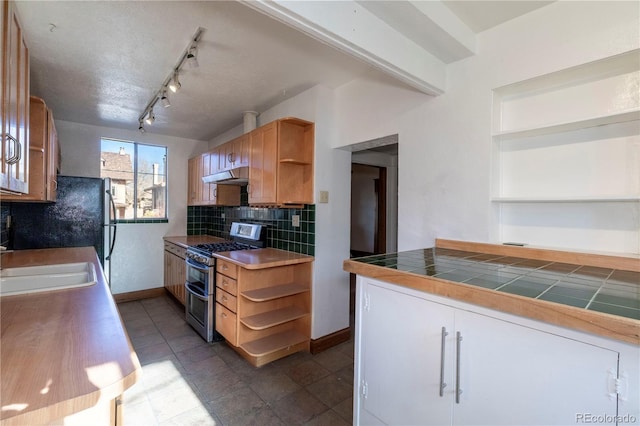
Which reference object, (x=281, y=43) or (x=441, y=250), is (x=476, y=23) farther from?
(x=441, y=250)

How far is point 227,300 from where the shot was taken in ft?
8.77

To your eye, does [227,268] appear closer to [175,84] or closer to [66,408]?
[175,84]

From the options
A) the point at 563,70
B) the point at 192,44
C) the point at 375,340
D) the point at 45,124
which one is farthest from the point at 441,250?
the point at 45,124

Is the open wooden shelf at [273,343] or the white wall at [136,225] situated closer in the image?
the open wooden shelf at [273,343]

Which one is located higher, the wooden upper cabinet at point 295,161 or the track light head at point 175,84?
the track light head at point 175,84

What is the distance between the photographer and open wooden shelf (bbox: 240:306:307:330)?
2.42 metres

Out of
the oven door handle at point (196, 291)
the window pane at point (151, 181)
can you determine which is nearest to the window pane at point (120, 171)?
the window pane at point (151, 181)

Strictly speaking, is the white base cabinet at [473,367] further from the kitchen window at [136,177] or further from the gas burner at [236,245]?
the kitchen window at [136,177]

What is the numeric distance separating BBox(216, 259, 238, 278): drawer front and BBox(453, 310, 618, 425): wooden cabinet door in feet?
6.41

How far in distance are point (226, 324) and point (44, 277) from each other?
1389 millimetres

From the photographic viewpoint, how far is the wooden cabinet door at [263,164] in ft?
8.76

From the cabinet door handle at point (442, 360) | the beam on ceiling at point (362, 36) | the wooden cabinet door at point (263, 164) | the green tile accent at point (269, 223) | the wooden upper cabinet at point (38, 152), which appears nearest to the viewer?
the cabinet door handle at point (442, 360)

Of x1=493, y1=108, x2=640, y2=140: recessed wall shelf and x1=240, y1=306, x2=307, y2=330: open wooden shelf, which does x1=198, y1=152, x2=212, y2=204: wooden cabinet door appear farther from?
x1=493, y1=108, x2=640, y2=140: recessed wall shelf

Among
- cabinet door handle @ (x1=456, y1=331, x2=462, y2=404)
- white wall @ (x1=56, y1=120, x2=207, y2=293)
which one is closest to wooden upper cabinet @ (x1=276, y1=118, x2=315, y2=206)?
cabinet door handle @ (x1=456, y1=331, x2=462, y2=404)
